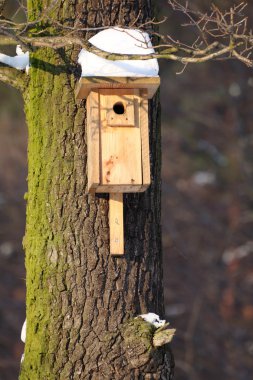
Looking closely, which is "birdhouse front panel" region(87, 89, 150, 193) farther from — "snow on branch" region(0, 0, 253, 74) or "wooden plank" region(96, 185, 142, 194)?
"snow on branch" region(0, 0, 253, 74)

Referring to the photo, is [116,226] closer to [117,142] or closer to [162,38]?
[117,142]

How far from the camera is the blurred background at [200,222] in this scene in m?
10.1

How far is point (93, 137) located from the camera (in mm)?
3803

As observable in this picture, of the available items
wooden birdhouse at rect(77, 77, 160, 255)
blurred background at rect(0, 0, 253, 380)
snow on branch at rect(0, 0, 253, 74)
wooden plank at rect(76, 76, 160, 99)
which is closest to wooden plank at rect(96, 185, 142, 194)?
wooden birdhouse at rect(77, 77, 160, 255)

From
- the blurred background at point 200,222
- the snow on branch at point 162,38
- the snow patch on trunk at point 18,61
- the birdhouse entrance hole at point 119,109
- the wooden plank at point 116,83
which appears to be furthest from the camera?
the blurred background at point 200,222

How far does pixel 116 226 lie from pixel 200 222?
7527 millimetres

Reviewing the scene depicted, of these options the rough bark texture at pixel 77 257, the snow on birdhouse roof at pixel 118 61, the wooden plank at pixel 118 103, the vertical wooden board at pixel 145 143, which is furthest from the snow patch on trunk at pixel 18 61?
the vertical wooden board at pixel 145 143

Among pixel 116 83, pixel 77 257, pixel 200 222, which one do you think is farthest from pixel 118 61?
pixel 200 222

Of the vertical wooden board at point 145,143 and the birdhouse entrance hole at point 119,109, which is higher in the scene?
the birdhouse entrance hole at point 119,109

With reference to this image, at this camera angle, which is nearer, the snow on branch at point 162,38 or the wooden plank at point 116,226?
the snow on branch at point 162,38

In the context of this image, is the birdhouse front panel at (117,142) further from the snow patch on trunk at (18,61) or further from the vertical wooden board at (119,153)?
the snow patch on trunk at (18,61)

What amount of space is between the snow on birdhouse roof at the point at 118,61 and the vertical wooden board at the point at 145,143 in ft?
0.56

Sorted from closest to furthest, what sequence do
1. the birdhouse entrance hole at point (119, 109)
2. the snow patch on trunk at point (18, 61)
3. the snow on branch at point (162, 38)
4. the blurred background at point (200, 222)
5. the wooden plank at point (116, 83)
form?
the snow on branch at point (162, 38) < the wooden plank at point (116, 83) < the birdhouse entrance hole at point (119, 109) < the snow patch on trunk at point (18, 61) < the blurred background at point (200, 222)

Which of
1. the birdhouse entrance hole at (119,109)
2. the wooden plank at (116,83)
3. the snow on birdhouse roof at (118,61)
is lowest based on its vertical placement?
the birdhouse entrance hole at (119,109)
